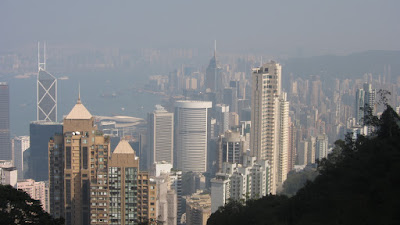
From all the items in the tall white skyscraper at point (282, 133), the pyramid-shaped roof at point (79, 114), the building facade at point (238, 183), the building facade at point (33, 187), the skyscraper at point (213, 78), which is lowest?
the building facade at point (33, 187)

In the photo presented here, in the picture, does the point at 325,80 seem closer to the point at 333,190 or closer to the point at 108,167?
the point at 108,167

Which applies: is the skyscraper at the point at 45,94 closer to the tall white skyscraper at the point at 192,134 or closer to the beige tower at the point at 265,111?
the tall white skyscraper at the point at 192,134

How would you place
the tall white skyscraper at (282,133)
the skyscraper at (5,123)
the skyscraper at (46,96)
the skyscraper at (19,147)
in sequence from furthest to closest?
the skyscraper at (46,96) < the skyscraper at (5,123) < the skyscraper at (19,147) < the tall white skyscraper at (282,133)

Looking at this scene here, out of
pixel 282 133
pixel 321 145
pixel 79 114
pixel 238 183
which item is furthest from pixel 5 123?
pixel 79 114

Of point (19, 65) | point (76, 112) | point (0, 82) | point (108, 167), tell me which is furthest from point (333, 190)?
point (0, 82)

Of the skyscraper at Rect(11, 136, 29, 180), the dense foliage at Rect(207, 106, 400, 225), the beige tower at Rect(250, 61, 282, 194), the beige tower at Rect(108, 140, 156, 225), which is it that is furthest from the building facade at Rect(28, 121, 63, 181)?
the dense foliage at Rect(207, 106, 400, 225)

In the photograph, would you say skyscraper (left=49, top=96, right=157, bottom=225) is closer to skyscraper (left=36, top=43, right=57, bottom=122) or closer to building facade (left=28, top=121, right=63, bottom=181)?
building facade (left=28, top=121, right=63, bottom=181)

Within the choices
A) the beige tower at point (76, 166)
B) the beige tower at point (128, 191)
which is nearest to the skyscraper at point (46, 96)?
the beige tower at point (76, 166)
